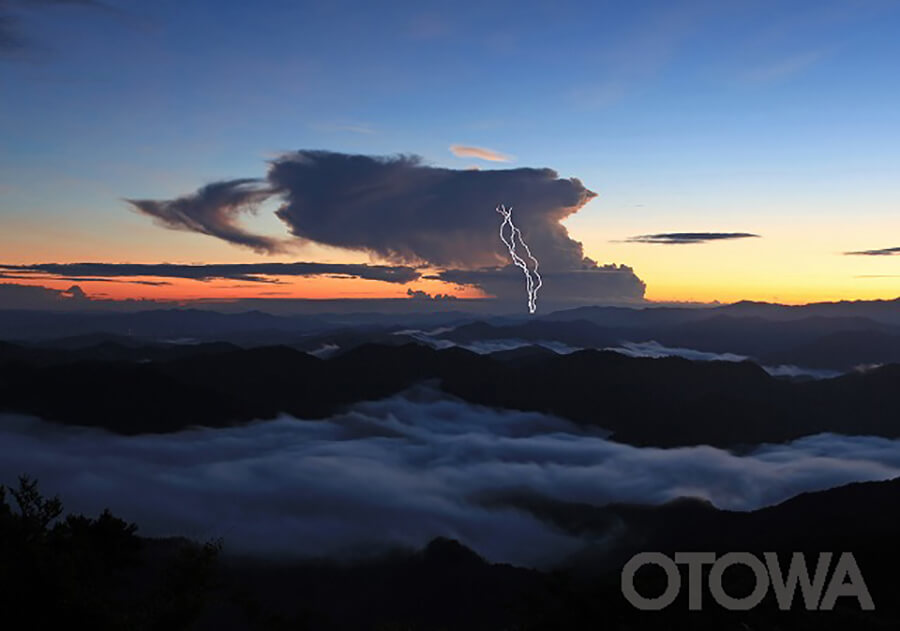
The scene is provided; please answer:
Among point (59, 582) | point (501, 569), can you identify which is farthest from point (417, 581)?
point (59, 582)

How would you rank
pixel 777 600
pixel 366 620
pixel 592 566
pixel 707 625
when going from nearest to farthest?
pixel 707 625
pixel 777 600
pixel 366 620
pixel 592 566

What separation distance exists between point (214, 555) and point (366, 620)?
119 metres

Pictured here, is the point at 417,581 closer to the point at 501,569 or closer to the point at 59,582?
the point at 501,569

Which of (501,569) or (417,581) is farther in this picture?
(501,569)

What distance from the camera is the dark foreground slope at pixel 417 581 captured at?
28.8 meters

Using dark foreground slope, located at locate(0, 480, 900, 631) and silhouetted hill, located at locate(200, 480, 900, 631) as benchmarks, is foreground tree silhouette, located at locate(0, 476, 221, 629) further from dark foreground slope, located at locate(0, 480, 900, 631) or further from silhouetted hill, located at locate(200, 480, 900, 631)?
silhouetted hill, located at locate(200, 480, 900, 631)

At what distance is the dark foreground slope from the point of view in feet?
94.5

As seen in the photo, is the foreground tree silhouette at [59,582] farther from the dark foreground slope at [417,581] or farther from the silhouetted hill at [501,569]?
the silhouetted hill at [501,569]

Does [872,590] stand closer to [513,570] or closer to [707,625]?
[707,625]

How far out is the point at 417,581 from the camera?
162 metres

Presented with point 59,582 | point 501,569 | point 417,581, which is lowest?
point 417,581

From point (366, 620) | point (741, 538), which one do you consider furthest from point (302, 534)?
point (741, 538)

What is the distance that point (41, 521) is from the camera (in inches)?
1163

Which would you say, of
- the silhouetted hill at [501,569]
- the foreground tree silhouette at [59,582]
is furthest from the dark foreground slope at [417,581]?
the silhouetted hill at [501,569]
